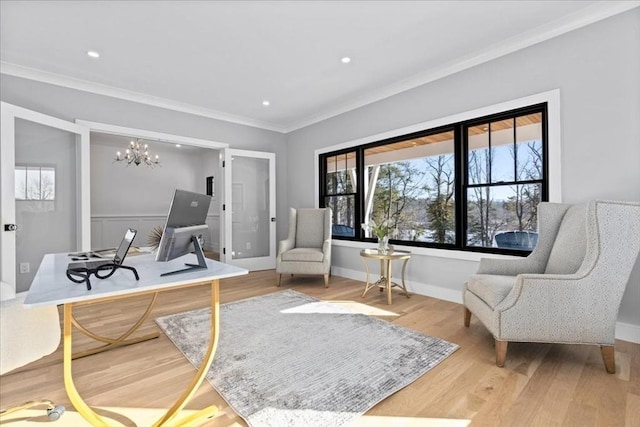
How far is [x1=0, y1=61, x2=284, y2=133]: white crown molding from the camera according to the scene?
10.7 feet

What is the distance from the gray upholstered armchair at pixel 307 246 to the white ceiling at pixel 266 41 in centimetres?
184

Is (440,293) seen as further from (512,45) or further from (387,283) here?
(512,45)

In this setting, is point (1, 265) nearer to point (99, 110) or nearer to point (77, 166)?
point (77, 166)

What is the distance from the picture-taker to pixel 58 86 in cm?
355

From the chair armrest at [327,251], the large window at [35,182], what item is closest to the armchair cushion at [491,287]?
the chair armrest at [327,251]

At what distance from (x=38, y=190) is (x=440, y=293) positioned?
474 centimetres

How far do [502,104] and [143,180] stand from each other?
734 centimetres

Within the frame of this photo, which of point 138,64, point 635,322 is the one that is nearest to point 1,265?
point 138,64

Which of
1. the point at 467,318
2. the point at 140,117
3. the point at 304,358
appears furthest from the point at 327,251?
the point at 140,117

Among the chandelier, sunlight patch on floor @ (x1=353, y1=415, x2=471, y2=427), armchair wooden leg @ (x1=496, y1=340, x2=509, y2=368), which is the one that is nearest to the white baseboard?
armchair wooden leg @ (x1=496, y1=340, x2=509, y2=368)

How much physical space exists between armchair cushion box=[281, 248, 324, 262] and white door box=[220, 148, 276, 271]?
134 centimetres

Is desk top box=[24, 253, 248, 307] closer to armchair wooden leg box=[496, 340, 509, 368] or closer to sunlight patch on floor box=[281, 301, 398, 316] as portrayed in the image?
sunlight patch on floor box=[281, 301, 398, 316]

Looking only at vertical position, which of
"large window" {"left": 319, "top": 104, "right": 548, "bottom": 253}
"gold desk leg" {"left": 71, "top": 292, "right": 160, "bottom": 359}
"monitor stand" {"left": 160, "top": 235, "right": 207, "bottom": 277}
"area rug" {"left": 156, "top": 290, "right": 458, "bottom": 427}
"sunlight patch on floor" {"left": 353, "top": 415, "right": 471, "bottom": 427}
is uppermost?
"large window" {"left": 319, "top": 104, "right": 548, "bottom": 253}

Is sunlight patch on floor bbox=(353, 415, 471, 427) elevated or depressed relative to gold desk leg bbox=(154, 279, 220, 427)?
depressed
